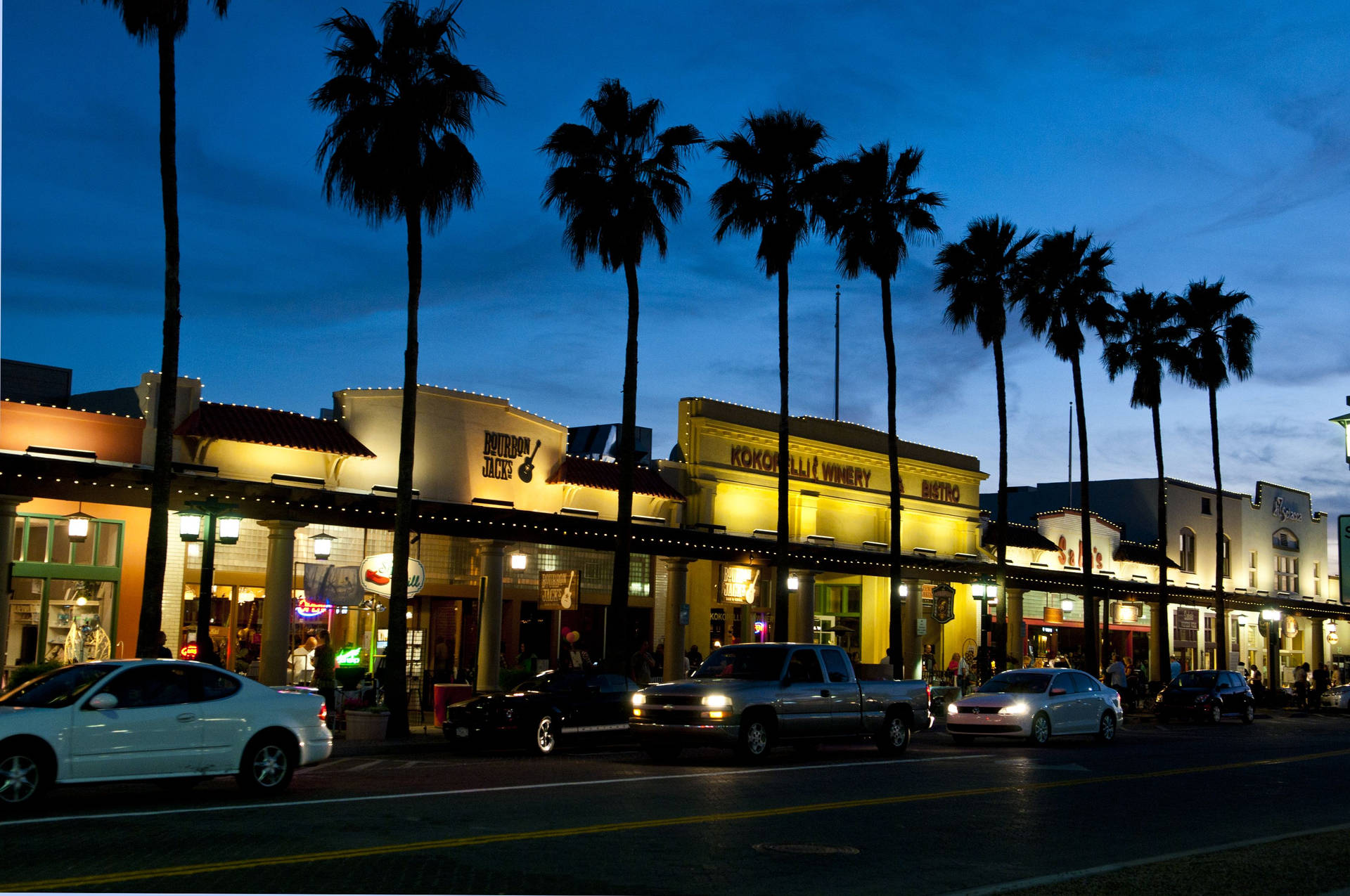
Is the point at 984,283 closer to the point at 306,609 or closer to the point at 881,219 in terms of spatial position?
the point at 881,219

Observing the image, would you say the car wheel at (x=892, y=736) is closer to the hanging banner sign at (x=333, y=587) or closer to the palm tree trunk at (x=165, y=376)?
the hanging banner sign at (x=333, y=587)

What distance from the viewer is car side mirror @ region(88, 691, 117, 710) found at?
12.6 metres

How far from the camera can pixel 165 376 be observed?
20094 mm

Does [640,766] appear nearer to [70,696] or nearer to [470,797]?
[470,797]

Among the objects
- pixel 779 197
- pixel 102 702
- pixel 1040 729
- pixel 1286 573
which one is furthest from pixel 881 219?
pixel 1286 573

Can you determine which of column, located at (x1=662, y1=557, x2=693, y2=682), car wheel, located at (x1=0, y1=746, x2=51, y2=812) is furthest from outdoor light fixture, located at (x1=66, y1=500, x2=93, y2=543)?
column, located at (x1=662, y1=557, x2=693, y2=682)

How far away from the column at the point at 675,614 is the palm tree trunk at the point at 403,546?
10994 mm

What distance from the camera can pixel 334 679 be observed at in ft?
82.0

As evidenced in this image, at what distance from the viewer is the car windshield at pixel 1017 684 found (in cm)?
Answer: 2512

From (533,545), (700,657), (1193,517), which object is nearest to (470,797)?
(533,545)

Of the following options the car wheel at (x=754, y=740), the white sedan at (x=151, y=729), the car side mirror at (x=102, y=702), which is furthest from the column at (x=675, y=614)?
the car side mirror at (x=102, y=702)

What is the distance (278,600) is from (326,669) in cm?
189

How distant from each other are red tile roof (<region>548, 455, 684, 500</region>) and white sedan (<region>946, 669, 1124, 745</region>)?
10722 mm

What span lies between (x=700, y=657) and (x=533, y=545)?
5527 mm
